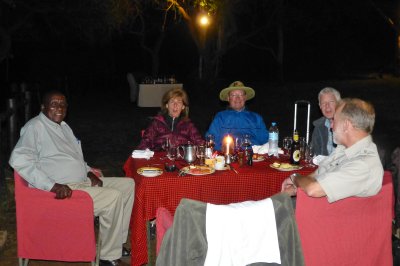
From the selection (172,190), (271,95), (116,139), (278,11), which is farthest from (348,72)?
(172,190)

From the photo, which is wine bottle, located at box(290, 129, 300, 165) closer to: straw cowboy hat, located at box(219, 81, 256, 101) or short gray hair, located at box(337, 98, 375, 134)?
short gray hair, located at box(337, 98, 375, 134)

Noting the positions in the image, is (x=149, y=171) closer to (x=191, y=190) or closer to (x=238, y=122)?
(x=191, y=190)

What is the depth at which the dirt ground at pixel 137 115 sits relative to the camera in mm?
7617

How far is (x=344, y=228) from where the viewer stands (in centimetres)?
305

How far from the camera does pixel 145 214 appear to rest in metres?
3.77

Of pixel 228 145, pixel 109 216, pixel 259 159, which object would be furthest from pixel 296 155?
pixel 109 216

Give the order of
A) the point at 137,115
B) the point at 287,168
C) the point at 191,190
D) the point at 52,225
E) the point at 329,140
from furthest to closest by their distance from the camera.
→ the point at 137,115
the point at 329,140
the point at 287,168
the point at 191,190
the point at 52,225

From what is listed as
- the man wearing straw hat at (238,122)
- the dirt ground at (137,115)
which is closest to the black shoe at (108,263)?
the dirt ground at (137,115)

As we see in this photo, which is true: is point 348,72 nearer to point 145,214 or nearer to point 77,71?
point 77,71

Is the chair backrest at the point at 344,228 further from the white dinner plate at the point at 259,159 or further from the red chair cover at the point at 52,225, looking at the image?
the red chair cover at the point at 52,225

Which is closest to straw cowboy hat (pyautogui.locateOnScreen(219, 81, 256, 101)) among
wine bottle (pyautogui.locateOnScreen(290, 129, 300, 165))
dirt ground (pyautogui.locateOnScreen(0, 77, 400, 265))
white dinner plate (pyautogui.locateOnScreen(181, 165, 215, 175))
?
dirt ground (pyautogui.locateOnScreen(0, 77, 400, 265))

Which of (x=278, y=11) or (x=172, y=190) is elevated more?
(x=278, y=11)

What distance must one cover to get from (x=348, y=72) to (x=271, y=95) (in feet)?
49.6

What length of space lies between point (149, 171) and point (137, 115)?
9397 millimetres
